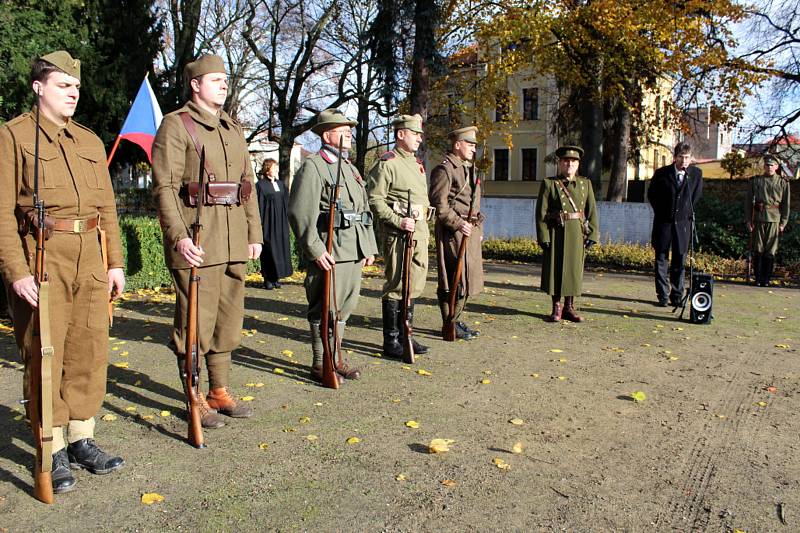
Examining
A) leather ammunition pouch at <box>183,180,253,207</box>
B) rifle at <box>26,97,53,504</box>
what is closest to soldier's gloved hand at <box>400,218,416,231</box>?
leather ammunition pouch at <box>183,180,253,207</box>

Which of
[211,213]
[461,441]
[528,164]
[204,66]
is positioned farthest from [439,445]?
[528,164]

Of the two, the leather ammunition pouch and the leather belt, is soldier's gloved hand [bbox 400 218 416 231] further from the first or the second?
the leather belt

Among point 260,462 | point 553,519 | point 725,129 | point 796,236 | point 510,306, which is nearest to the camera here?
point 553,519

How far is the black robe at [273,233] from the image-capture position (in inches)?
421

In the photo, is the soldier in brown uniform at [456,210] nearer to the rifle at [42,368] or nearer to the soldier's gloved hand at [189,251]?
the soldier's gloved hand at [189,251]

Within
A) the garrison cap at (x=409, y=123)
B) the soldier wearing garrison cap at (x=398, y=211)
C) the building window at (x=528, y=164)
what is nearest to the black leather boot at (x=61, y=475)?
the soldier wearing garrison cap at (x=398, y=211)

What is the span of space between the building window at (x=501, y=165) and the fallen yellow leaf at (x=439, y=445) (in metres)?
45.1

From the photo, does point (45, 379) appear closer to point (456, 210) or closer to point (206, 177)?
point (206, 177)

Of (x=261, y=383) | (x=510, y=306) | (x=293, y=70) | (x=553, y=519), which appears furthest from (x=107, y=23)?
(x=553, y=519)

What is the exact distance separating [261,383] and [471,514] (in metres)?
2.67

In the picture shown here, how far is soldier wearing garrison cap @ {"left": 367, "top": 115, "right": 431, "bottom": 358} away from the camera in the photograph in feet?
20.5

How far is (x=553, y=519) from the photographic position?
3.32 meters

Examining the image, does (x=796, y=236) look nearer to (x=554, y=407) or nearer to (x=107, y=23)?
(x=554, y=407)

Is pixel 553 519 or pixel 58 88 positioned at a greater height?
pixel 58 88
